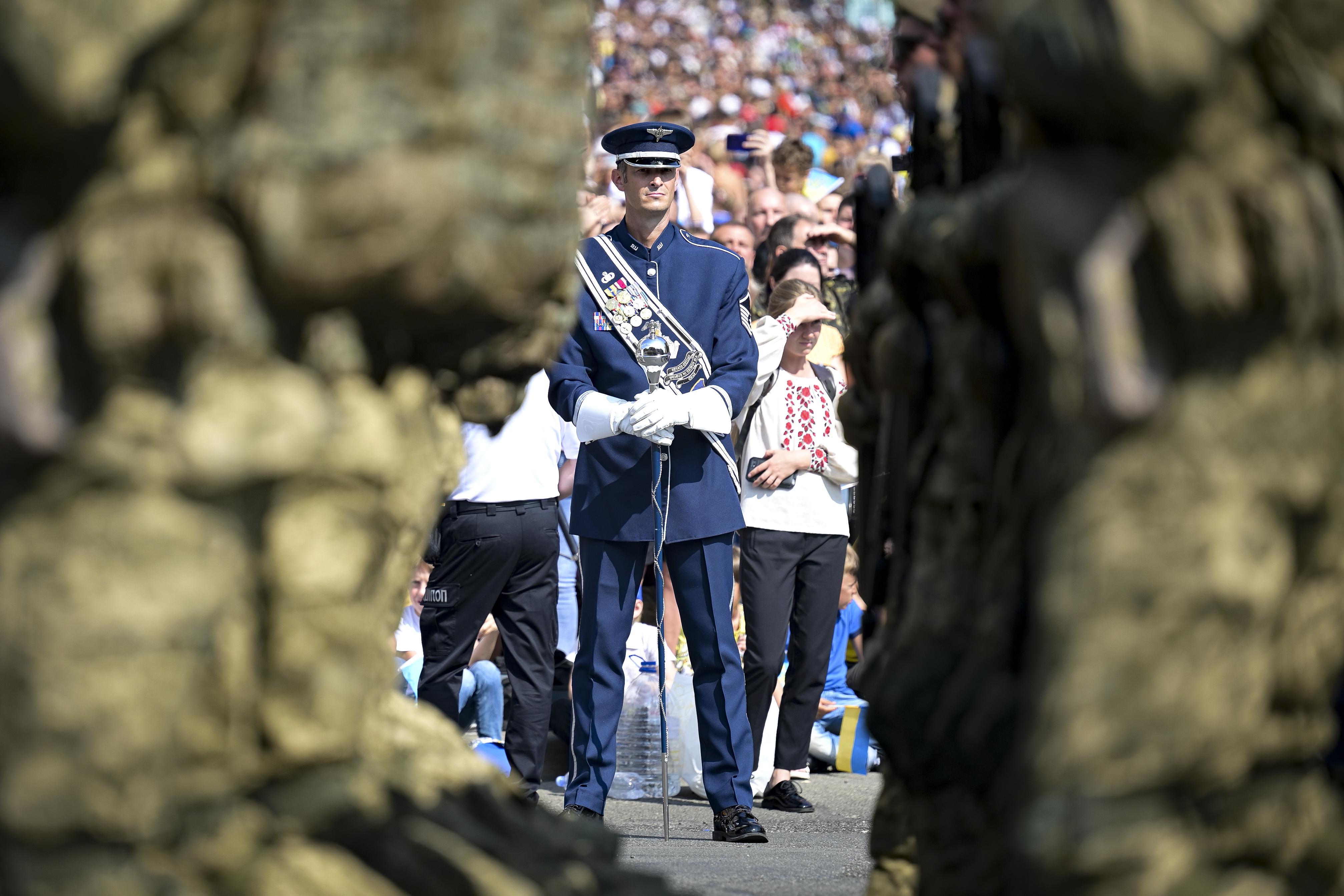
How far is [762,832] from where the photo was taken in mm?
5641

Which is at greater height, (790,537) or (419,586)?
(790,537)

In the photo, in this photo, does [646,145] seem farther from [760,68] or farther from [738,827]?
[760,68]

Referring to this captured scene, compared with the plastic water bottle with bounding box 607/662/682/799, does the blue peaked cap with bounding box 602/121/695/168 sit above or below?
above

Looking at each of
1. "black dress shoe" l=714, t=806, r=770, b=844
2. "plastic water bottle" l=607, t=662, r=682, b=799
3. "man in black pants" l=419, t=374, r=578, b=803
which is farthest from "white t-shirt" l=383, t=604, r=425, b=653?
"black dress shoe" l=714, t=806, r=770, b=844

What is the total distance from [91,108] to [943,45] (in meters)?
1.82

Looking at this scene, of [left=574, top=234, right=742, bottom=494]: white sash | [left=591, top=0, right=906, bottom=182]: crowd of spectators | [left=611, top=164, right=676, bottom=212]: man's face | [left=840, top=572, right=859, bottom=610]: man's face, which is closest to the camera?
[left=574, top=234, right=742, bottom=494]: white sash

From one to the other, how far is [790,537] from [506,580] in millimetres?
1088

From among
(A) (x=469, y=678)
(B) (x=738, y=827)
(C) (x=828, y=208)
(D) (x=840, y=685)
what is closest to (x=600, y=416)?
(B) (x=738, y=827)

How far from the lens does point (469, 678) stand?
22.0 feet

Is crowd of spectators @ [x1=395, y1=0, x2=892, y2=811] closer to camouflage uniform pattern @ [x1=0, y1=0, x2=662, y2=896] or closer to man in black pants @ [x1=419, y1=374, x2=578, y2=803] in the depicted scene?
man in black pants @ [x1=419, y1=374, x2=578, y2=803]

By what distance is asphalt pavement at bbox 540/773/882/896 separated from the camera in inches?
177

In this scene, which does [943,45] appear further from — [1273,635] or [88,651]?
[88,651]

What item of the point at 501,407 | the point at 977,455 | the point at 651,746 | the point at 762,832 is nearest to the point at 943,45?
the point at 977,455

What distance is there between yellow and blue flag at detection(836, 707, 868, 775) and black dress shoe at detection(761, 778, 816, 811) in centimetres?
91
